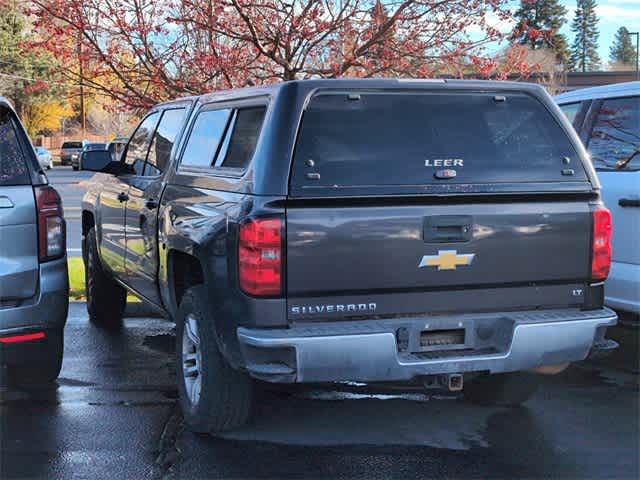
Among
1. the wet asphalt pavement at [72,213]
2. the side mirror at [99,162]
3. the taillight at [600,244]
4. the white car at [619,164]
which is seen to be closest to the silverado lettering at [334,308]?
the taillight at [600,244]

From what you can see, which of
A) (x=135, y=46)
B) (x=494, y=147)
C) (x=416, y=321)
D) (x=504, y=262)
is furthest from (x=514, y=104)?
(x=135, y=46)

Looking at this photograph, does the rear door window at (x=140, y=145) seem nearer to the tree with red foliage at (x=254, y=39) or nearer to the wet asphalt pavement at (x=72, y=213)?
the tree with red foliage at (x=254, y=39)

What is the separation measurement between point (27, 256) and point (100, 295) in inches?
120

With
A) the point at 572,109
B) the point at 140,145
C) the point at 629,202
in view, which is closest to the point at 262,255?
the point at 629,202

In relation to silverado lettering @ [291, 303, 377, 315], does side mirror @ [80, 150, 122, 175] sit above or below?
Answer: above

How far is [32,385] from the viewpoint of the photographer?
238 inches

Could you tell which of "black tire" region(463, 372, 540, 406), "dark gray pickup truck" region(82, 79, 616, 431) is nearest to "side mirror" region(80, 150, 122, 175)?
"dark gray pickup truck" region(82, 79, 616, 431)

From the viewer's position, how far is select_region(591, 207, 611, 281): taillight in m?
4.70

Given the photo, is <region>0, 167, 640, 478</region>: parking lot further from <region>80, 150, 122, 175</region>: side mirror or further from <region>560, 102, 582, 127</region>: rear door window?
<region>560, 102, 582, 127</region>: rear door window

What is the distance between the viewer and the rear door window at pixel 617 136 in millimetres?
6262

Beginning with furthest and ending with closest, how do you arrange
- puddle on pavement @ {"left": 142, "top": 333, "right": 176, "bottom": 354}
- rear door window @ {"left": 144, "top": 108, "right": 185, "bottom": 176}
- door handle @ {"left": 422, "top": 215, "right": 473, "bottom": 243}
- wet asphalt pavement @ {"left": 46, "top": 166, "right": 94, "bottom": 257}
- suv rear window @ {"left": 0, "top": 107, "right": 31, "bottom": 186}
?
wet asphalt pavement @ {"left": 46, "top": 166, "right": 94, "bottom": 257}, puddle on pavement @ {"left": 142, "top": 333, "right": 176, "bottom": 354}, rear door window @ {"left": 144, "top": 108, "right": 185, "bottom": 176}, suv rear window @ {"left": 0, "top": 107, "right": 31, "bottom": 186}, door handle @ {"left": 422, "top": 215, "right": 473, "bottom": 243}

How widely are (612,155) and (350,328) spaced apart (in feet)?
10.1

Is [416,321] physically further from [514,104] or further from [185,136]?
[185,136]

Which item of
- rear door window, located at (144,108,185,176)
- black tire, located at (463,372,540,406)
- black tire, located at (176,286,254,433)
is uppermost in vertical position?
rear door window, located at (144,108,185,176)
